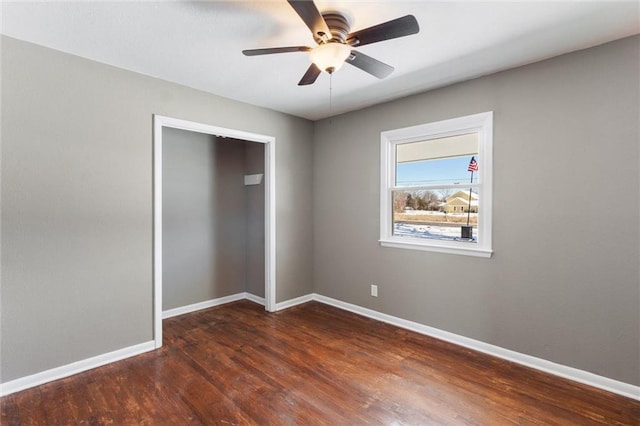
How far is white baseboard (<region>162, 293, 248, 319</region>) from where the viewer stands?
381cm

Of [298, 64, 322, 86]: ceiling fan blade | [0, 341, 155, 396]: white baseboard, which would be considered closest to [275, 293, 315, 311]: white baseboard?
[0, 341, 155, 396]: white baseboard

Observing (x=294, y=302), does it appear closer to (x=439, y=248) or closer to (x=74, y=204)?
(x=439, y=248)

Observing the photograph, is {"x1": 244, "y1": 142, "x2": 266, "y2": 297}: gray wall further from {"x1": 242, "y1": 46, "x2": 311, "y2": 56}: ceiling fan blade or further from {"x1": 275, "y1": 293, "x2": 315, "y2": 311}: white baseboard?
{"x1": 242, "y1": 46, "x2": 311, "y2": 56}: ceiling fan blade

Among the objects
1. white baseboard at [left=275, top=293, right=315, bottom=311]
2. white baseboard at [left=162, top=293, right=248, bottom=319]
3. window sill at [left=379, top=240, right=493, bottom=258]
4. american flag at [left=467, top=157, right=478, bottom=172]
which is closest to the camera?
window sill at [left=379, top=240, right=493, bottom=258]

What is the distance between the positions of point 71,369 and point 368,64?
324 cm

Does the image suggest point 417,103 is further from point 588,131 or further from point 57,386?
point 57,386

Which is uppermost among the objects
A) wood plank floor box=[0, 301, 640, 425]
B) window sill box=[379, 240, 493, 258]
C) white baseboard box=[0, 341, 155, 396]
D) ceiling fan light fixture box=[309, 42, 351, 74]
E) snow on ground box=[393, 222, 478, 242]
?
ceiling fan light fixture box=[309, 42, 351, 74]

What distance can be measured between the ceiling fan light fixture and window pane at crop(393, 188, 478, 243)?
187 centimetres

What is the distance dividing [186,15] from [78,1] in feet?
1.99

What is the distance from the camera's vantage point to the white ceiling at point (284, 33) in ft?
6.18

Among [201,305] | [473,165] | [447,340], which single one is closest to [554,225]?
[473,165]

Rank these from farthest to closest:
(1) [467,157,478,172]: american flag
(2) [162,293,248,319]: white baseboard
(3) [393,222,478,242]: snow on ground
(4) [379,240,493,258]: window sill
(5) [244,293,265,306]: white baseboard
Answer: (5) [244,293,265,306]: white baseboard → (2) [162,293,248,319]: white baseboard → (3) [393,222,478,242]: snow on ground → (1) [467,157,478,172]: american flag → (4) [379,240,493,258]: window sill

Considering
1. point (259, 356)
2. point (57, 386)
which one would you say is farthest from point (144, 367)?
point (259, 356)

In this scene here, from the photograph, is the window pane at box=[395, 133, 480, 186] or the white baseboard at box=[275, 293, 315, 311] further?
the white baseboard at box=[275, 293, 315, 311]
